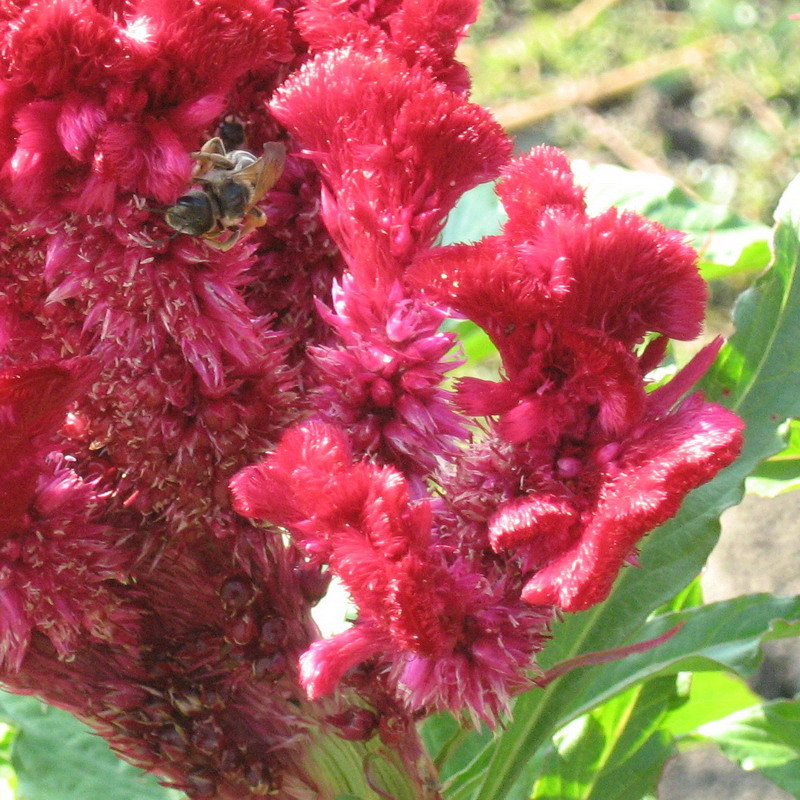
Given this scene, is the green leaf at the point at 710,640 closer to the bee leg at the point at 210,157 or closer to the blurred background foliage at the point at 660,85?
the bee leg at the point at 210,157

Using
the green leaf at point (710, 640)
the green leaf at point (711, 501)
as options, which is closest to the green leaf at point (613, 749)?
the green leaf at point (710, 640)

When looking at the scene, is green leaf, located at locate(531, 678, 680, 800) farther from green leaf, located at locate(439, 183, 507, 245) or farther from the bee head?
the bee head

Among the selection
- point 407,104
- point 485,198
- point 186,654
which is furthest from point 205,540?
point 485,198

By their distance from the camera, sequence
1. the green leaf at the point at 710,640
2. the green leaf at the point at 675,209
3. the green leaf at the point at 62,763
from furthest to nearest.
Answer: the green leaf at the point at 675,209 < the green leaf at the point at 62,763 < the green leaf at the point at 710,640

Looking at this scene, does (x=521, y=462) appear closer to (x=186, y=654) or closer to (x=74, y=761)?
(x=186, y=654)

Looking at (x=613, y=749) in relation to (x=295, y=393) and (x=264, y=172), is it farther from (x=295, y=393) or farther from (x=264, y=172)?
(x=264, y=172)

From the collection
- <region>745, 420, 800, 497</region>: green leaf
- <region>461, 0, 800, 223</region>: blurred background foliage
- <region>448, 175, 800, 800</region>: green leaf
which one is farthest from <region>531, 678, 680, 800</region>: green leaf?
<region>461, 0, 800, 223</region>: blurred background foliage

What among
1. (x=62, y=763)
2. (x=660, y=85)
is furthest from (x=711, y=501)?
(x=660, y=85)
